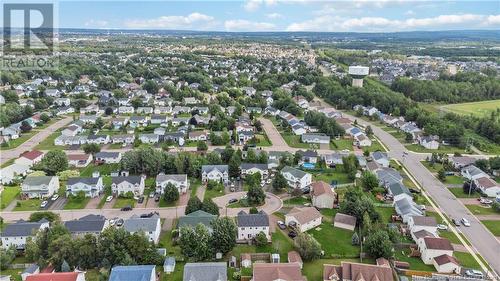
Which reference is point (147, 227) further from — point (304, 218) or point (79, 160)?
point (79, 160)

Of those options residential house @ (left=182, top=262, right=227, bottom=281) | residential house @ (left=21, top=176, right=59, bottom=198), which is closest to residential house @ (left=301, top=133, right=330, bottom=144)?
residential house @ (left=21, top=176, right=59, bottom=198)

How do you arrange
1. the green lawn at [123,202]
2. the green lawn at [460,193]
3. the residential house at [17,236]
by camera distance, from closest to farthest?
the residential house at [17,236] < the green lawn at [123,202] < the green lawn at [460,193]

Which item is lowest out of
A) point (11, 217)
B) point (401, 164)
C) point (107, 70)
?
point (11, 217)

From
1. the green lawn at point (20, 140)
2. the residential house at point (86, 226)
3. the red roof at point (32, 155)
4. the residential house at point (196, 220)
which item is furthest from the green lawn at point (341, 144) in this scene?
the green lawn at point (20, 140)

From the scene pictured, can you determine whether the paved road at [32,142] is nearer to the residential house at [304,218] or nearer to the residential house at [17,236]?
the residential house at [17,236]

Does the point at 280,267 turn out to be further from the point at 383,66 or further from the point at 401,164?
the point at 383,66

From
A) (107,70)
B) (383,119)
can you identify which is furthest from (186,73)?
(383,119)
